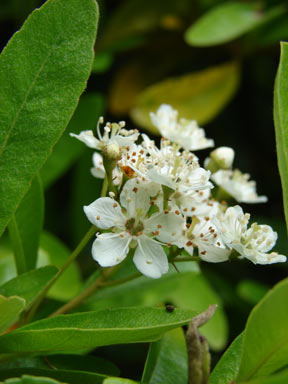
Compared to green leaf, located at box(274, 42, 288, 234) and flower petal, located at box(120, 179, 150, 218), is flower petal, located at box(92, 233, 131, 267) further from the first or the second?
green leaf, located at box(274, 42, 288, 234)

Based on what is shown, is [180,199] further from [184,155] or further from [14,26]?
[14,26]

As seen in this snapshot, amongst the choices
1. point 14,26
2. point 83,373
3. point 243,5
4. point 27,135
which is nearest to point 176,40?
point 243,5

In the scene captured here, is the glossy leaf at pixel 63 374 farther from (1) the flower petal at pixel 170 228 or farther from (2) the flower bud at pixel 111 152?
(2) the flower bud at pixel 111 152

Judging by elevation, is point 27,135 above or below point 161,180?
above

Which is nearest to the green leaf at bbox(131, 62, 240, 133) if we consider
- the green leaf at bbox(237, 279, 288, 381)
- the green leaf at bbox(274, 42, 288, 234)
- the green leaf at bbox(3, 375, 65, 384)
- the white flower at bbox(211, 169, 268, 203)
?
the white flower at bbox(211, 169, 268, 203)

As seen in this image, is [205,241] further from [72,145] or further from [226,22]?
[226,22]

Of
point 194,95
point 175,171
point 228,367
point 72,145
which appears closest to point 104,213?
point 175,171

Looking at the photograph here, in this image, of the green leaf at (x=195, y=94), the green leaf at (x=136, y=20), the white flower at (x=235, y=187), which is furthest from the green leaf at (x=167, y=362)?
the green leaf at (x=136, y=20)

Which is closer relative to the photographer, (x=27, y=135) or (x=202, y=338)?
(x=202, y=338)
